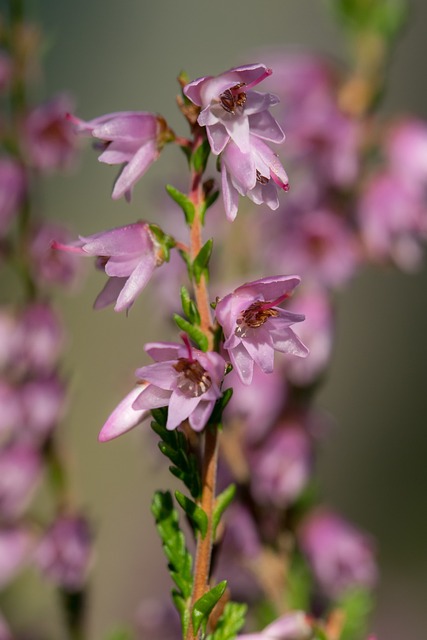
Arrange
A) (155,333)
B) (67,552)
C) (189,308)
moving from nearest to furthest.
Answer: (189,308), (67,552), (155,333)

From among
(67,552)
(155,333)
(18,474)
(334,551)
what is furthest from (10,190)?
(155,333)

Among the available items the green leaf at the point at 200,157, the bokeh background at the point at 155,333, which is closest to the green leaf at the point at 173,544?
the green leaf at the point at 200,157

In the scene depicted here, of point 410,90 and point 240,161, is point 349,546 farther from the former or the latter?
point 410,90

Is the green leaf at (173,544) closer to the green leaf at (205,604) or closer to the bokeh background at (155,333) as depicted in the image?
the green leaf at (205,604)

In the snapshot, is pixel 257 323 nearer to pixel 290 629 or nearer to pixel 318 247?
pixel 290 629

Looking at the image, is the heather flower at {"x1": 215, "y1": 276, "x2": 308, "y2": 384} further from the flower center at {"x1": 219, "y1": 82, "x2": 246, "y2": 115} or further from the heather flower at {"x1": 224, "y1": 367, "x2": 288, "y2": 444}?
the heather flower at {"x1": 224, "y1": 367, "x2": 288, "y2": 444}
